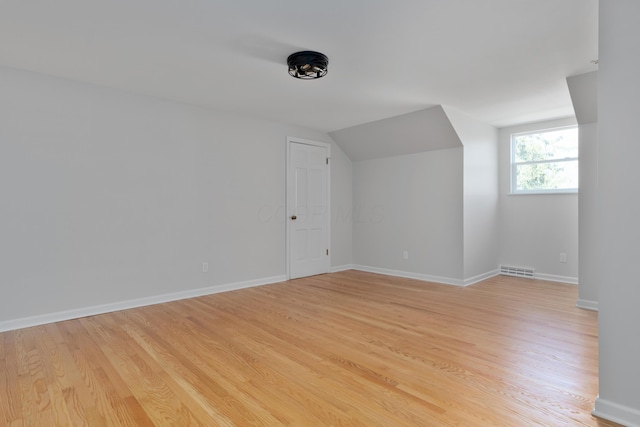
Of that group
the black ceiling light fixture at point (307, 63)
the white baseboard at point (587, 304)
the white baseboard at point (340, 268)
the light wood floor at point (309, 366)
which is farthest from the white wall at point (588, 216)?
the white baseboard at point (340, 268)

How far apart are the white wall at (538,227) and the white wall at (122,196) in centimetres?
366

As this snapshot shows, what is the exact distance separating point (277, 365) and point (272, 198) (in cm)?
297

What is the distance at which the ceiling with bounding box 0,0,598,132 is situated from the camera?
2164 millimetres

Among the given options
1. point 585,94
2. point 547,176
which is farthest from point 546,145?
point 585,94

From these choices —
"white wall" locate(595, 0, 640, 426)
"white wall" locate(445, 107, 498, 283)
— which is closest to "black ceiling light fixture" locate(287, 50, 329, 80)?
"white wall" locate(595, 0, 640, 426)

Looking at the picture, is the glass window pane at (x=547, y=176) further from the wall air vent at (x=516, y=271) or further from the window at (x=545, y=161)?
the wall air vent at (x=516, y=271)

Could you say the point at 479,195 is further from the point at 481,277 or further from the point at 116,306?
the point at 116,306

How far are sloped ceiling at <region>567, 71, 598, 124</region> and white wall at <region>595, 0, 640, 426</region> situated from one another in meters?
1.96

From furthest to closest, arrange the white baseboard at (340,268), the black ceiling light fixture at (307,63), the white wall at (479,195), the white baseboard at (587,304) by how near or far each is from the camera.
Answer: the white baseboard at (340,268) → the white wall at (479,195) → the white baseboard at (587,304) → the black ceiling light fixture at (307,63)

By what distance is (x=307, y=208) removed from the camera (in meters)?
5.43

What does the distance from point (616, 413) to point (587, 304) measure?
2352 mm

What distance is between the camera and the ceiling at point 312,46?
2.16 metres

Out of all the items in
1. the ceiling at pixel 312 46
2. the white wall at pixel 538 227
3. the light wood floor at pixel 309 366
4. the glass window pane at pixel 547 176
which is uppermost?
the ceiling at pixel 312 46

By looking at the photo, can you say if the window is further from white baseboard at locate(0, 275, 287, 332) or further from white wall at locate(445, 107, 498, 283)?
white baseboard at locate(0, 275, 287, 332)
